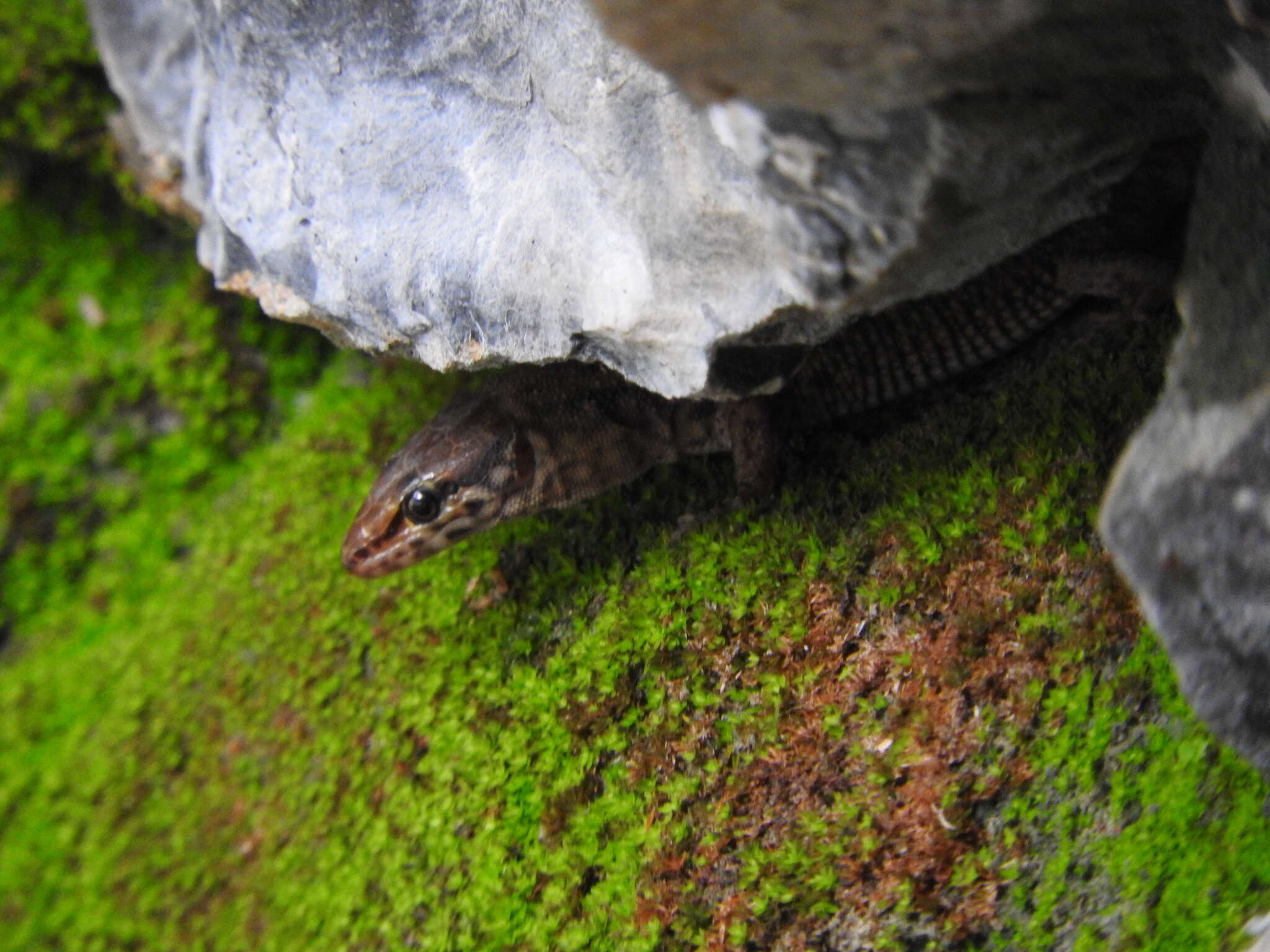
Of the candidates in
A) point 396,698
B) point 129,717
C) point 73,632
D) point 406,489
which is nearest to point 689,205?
point 406,489

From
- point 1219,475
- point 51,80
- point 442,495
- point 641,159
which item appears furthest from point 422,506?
point 51,80

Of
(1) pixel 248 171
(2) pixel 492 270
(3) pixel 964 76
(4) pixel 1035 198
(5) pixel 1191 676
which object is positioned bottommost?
(5) pixel 1191 676

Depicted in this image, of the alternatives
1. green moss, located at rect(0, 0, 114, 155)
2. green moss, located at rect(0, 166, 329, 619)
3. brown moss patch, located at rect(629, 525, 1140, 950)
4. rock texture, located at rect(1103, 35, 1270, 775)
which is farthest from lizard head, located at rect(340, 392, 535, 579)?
green moss, located at rect(0, 0, 114, 155)

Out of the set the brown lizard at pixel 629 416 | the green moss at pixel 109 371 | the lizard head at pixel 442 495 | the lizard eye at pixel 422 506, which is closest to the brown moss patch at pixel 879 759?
the brown lizard at pixel 629 416

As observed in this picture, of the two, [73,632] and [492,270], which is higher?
[492,270]

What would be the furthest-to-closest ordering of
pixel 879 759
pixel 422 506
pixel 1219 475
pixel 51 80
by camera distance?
pixel 51 80, pixel 422 506, pixel 879 759, pixel 1219 475

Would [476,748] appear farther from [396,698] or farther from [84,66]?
[84,66]

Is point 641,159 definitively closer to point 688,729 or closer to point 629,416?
point 629,416
